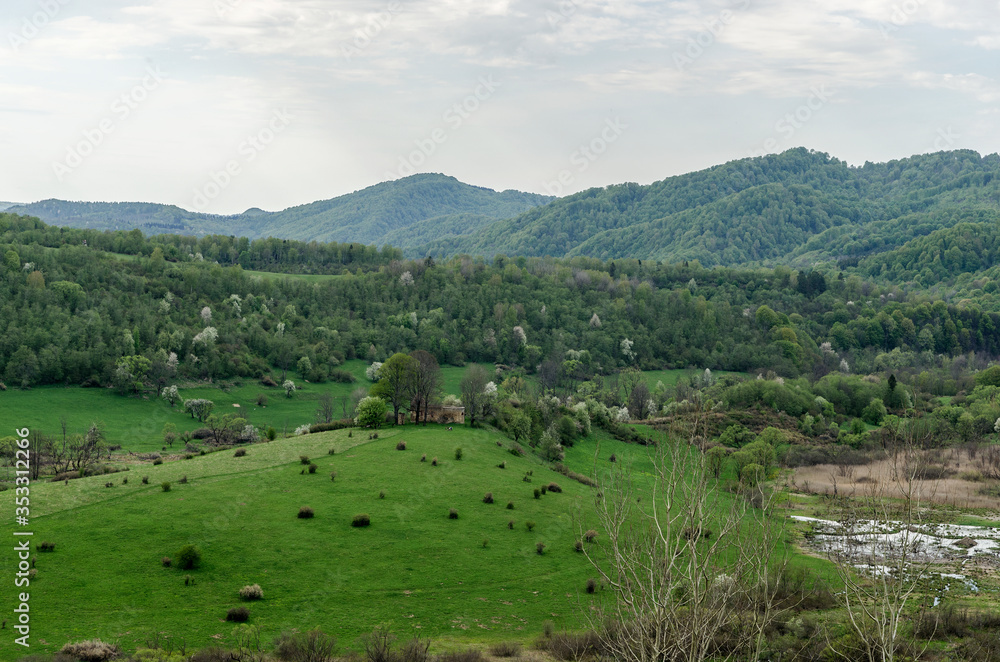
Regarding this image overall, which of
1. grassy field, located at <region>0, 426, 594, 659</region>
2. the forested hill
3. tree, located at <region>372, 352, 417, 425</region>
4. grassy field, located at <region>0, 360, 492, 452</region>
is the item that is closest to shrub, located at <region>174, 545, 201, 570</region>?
grassy field, located at <region>0, 426, 594, 659</region>

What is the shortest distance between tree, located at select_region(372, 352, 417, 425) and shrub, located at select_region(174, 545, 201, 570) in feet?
104

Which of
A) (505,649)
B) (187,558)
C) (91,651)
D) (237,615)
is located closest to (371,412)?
(187,558)

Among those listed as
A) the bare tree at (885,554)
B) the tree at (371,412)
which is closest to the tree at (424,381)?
the tree at (371,412)

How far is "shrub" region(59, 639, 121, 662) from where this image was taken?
25.4 m

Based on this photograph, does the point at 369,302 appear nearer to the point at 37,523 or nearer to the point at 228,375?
the point at 228,375

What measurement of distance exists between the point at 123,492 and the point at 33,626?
55.7 feet

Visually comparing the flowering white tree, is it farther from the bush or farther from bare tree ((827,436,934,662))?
the bush

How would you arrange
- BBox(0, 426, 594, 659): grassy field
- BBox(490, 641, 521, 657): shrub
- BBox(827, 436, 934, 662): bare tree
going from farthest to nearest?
1. BBox(0, 426, 594, 659): grassy field
2. BBox(490, 641, 521, 657): shrub
3. BBox(827, 436, 934, 662): bare tree

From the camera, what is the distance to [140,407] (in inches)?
4264

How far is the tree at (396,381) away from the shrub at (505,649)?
37358mm

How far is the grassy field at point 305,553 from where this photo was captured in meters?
30.8

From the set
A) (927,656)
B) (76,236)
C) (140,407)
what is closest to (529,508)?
(927,656)

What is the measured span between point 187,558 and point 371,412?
31071 millimetres

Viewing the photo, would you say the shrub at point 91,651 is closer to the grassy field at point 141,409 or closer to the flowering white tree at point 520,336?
the grassy field at point 141,409
